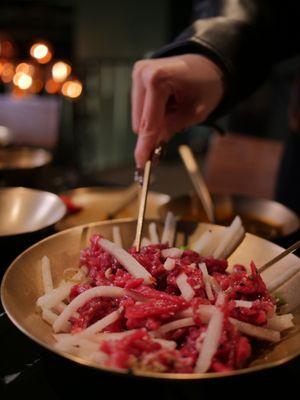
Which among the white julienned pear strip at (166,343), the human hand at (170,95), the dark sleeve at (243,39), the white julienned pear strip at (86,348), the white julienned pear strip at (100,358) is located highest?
the dark sleeve at (243,39)

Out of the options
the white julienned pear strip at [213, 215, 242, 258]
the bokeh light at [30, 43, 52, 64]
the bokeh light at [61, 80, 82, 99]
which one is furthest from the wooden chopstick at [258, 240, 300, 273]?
the bokeh light at [30, 43, 52, 64]

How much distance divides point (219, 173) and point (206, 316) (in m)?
2.13

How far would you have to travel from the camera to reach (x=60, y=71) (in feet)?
21.1

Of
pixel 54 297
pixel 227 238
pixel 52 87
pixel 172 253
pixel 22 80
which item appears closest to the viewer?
pixel 54 297

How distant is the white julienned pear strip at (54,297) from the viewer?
1.02 metres

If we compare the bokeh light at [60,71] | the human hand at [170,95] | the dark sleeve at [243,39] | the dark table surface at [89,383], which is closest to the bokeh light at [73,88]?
the bokeh light at [60,71]

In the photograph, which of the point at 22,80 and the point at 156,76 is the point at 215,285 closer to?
the point at 156,76

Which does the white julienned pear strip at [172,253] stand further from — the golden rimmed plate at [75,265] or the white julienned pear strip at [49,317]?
the white julienned pear strip at [49,317]

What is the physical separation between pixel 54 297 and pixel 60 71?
230 inches

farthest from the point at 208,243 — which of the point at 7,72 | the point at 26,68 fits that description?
the point at 7,72

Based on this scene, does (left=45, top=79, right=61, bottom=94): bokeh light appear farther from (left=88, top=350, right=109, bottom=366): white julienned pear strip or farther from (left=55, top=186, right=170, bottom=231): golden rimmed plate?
(left=88, top=350, right=109, bottom=366): white julienned pear strip

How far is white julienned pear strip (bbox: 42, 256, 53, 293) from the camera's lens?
3.56 feet

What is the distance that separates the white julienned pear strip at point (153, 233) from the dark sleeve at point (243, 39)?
2.21 ft

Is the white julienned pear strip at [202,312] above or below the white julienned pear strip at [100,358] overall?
above
